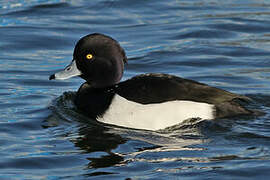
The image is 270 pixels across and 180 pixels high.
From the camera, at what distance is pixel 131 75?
10.9m

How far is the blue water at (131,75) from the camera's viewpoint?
22.9 feet

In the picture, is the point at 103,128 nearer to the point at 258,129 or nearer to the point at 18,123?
the point at 18,123

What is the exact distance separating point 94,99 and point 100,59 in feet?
1.65

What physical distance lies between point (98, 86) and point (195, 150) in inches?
75.4

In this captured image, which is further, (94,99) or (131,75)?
(131,75)

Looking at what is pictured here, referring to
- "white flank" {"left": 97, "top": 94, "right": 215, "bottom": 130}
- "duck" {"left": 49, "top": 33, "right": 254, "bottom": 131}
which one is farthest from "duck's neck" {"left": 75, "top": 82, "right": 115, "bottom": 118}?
"white flank" {"left": 97, "top": 94, "right": 215, "bottom": 130}

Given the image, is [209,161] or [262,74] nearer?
[209,161]

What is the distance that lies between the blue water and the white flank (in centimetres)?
9

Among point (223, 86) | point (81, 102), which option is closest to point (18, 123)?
point (81, 102)

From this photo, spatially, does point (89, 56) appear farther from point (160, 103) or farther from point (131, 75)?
point (131, 75)

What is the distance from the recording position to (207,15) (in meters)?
14.4

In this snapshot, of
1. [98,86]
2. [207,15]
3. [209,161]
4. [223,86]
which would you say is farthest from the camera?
[207,15]

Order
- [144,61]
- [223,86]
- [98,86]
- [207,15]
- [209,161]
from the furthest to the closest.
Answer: [207,15], [144,61], [223,86], [98,86], [209,161]

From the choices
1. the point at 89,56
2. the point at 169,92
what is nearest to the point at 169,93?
the point at 169,92
